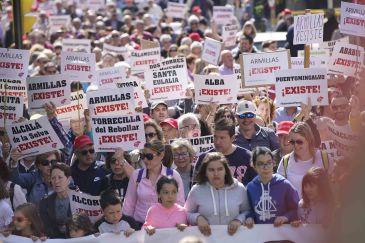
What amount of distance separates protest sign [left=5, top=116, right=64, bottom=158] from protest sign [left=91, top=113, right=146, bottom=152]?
1.61ft

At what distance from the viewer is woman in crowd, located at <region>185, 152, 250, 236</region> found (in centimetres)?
602

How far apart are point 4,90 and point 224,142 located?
12.9 feet

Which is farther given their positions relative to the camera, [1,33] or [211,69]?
[1,33]

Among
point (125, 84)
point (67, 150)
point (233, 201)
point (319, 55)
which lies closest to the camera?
point (233, 201)

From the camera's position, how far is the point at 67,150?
900 centimetres

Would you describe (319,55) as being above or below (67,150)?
above

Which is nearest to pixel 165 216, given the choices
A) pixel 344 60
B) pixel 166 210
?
pixel 166 210

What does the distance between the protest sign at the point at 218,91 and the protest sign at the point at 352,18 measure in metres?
2.12

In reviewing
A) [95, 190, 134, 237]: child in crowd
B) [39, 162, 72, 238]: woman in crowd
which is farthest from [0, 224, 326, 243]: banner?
[39, 162, 72, 238]: woman in crowd

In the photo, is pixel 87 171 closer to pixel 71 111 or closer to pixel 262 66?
pixel 71 111

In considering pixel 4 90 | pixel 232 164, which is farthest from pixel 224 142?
pixel 4 90

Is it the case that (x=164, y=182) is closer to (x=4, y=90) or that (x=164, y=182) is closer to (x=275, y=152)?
(x=275, y=152)

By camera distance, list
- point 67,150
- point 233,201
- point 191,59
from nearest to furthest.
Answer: point 233,201, point 67,150, point 191,59

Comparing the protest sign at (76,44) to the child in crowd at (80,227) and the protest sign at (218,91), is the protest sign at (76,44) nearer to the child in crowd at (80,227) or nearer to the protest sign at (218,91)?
the protest sign at (218,91)
